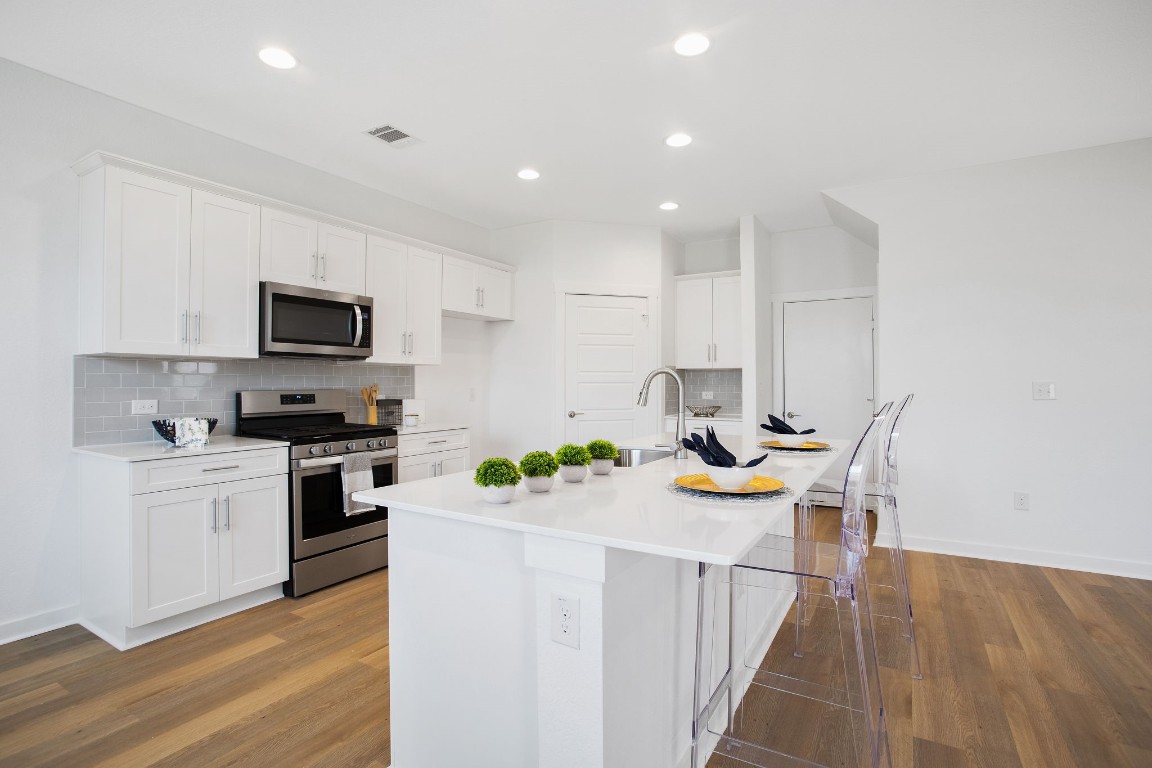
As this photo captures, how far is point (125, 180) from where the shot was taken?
9.31 ft

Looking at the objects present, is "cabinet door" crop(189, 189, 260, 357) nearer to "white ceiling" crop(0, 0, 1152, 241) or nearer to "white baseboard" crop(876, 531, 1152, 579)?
"white ceiling" crop(0, 0, 1152, 241)

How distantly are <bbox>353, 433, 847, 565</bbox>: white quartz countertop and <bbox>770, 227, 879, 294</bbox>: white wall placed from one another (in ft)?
13.1

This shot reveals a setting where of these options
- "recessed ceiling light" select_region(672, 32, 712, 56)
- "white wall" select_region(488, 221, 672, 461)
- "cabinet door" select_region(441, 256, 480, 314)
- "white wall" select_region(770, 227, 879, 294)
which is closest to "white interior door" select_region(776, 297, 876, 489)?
"white wall" select_region(770, 227, 879, 294)

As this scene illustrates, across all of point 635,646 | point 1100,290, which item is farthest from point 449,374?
point 1100,290

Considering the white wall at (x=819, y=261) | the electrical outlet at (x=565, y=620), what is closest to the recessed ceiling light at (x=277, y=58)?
the electrical outlet at (x=565, y=620)

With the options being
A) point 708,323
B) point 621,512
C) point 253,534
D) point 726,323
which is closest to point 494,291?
point 708,323

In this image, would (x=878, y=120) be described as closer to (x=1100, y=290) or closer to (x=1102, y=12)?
(x=1102, y=12)

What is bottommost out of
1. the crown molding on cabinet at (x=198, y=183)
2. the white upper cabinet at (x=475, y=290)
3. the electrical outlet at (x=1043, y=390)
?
the electrical outlet at (x=1043, y=390)

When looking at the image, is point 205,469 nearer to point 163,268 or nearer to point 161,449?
point 161,449

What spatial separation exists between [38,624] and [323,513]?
1339 mm

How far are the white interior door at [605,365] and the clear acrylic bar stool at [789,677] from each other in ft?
9.73

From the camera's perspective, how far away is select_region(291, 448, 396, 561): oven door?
3.31 metres

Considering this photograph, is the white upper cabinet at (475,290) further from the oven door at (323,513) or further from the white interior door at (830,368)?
the white interior door at (830,368)

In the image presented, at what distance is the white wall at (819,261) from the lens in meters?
5.48
